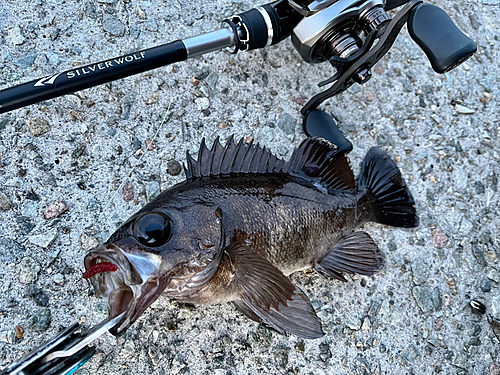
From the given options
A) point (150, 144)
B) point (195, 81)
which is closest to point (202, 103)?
point (195, 81)

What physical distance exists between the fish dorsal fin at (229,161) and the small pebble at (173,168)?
0.39m

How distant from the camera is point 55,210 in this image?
7.13 feet

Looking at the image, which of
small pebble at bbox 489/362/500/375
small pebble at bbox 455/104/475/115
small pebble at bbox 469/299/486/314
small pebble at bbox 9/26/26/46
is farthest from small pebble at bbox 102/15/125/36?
small pebble at bbox 489/362/500/375

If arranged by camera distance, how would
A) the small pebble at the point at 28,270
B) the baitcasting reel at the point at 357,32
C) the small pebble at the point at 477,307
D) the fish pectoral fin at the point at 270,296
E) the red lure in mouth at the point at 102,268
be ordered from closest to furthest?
the red lure in mouth at the point at 102,268 < the fish pectoral fin at the point at 270,296 < the baitcasting reel at the point at 357,32 < the small pebble at the point at 28,270 < the small pebble at the point at 477,307

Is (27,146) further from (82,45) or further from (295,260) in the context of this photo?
(295,260)

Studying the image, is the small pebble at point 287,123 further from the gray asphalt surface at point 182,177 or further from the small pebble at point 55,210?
the small pebble at point 55,210

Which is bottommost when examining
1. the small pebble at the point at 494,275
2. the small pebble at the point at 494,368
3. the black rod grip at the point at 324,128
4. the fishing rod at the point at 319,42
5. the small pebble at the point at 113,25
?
the small pebble at the point at 494,368

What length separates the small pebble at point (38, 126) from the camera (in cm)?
227

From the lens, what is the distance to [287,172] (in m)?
2.13

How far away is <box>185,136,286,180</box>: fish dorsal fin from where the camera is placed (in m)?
1.95

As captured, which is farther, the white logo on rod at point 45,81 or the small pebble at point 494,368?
the small pebble at point 494,368

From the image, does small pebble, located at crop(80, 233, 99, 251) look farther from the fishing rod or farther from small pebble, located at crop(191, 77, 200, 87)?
small pebble, located at crop(191, 77, 200, 87)

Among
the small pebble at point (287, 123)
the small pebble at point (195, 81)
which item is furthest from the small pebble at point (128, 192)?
the small pebble at point (287, 123)

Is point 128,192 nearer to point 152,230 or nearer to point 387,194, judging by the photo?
point 152,230
